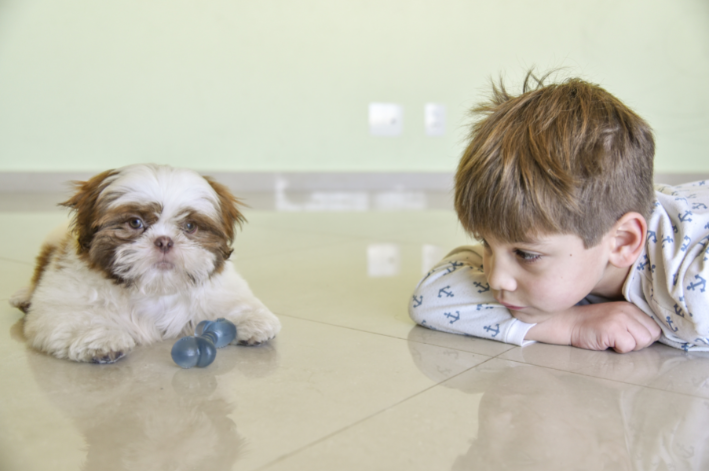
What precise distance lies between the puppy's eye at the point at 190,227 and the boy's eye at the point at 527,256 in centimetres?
71

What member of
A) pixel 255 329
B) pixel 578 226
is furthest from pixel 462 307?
pixel 255 329

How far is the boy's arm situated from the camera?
4.49 ft

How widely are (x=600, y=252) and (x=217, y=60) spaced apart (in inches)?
178

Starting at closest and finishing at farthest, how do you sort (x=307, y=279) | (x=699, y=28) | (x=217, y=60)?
(x=307, y=279) < (x=217, y=60) < (x=699, y=28)

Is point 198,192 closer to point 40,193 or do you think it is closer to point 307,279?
point 307,279

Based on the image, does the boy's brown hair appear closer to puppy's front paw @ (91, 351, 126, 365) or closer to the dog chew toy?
the dog chew toy

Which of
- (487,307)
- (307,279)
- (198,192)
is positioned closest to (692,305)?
(487,307)

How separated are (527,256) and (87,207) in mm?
956

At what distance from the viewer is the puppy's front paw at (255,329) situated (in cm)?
140

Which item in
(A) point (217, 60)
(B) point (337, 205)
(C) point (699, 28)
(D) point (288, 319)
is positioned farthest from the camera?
(C) point (699, 28)

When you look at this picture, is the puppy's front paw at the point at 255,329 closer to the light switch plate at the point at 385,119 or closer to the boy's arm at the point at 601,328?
the boy's arm at the point at 601,328

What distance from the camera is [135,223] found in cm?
134

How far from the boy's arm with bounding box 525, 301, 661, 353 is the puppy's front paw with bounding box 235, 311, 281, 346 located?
1.94 feet

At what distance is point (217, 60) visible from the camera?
5219mm
